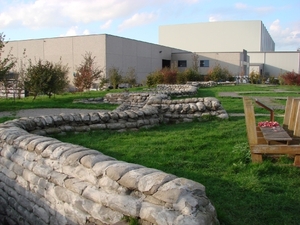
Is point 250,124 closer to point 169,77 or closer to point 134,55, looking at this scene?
point 169,77

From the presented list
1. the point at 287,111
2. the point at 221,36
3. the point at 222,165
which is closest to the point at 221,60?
the point at 221,36

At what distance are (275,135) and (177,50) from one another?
52.8m

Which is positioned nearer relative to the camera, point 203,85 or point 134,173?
point 134,173

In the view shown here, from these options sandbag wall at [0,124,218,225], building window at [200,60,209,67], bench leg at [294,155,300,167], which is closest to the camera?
sandbag wall at [0,124,218,225]

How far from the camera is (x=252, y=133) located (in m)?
5.55

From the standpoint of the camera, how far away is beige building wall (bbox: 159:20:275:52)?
246 feet

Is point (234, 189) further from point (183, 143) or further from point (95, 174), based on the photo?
point (183, 143)

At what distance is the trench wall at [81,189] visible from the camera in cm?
296

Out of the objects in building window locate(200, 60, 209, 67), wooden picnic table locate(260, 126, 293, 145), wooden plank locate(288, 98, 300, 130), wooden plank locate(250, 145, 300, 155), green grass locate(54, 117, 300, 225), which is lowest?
green grass locate(54, 117, 300, 225)

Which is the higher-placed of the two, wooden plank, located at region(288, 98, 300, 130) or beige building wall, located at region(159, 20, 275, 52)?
beige building wall, located at region(159, 20, 275, 52)

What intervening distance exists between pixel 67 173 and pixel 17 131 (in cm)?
218

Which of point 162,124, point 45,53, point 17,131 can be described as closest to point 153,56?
point 45,53

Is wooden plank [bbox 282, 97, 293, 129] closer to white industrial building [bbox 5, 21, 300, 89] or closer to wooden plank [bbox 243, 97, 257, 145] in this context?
wooden plank [bbox 243, 97, 257, 145]

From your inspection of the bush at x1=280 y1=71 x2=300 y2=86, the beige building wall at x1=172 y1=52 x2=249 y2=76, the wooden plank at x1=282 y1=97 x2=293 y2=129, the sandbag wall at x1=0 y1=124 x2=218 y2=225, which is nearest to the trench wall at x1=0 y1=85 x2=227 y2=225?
the sandbag wall at x1=0 y1=124 x2=218 y2=225
